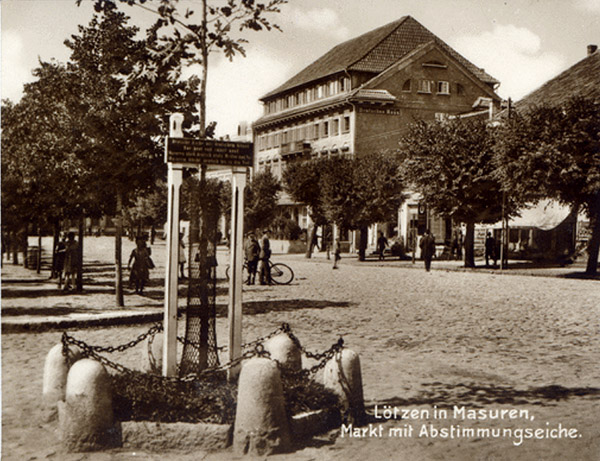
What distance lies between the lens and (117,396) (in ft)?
19.5

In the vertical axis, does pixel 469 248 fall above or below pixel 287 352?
above

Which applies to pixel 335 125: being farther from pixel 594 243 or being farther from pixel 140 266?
pixel 140 266

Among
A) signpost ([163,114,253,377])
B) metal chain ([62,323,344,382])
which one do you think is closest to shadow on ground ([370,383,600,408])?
metal chain ([62,323,344,382])

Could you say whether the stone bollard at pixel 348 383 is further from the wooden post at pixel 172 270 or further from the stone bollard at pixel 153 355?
the stone bollard at pixel 153 355

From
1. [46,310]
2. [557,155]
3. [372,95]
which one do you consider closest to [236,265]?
[46,310]

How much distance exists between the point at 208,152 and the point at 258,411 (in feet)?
6.93

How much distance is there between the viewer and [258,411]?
17.5ft

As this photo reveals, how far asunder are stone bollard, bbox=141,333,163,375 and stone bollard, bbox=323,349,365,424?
1.80m

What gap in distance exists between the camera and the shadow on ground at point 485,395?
6.81 meters

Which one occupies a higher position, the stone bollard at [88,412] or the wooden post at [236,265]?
the wooden post at [236,265]

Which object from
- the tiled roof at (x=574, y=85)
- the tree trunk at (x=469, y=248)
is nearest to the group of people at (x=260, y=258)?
the tiled roof at (x=574, y=85)

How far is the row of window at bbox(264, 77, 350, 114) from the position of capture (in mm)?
22672

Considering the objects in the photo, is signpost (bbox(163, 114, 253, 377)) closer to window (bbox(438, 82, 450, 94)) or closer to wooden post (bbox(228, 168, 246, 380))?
wooden post (bbox(228, 168, 246, 380))

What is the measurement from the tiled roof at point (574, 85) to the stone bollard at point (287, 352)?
60.3ft
